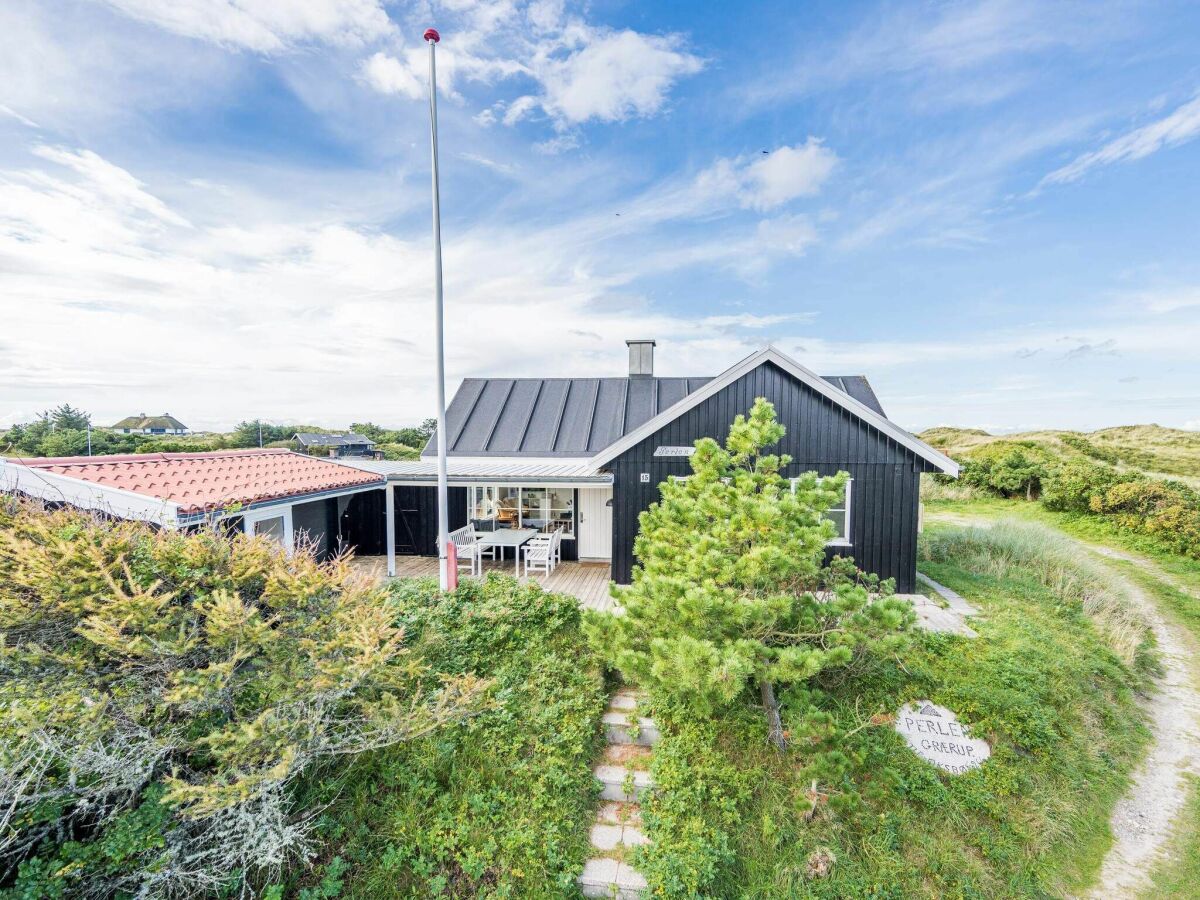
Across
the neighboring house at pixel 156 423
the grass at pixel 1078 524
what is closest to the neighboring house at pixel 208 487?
Answer: the grass at pixel 1078 524

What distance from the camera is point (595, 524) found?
469 inches

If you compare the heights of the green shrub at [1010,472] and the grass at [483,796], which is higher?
the green shrub at [1010,472]

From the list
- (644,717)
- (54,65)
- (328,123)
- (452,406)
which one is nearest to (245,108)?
(328,123)

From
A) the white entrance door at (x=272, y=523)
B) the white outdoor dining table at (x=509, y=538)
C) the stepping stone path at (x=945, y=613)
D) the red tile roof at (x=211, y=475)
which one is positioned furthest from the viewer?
the white outdoor dining table at (x=509, y=538)

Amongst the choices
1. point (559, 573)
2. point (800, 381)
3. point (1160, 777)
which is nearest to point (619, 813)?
point (559, 573)

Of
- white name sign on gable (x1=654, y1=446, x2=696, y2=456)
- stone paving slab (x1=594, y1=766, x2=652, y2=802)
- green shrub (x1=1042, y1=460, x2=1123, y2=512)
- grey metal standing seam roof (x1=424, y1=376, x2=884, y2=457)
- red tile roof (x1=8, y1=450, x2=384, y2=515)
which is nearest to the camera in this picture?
stone paving slab (x1=594, y1=766, x2=652, y2=802)

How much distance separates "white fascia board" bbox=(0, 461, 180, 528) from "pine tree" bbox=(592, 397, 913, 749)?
583 centimetres

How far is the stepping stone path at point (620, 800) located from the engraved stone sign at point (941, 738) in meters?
3.21

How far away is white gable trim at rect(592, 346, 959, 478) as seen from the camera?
908cm

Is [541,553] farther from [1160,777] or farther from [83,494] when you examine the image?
[1160,777]

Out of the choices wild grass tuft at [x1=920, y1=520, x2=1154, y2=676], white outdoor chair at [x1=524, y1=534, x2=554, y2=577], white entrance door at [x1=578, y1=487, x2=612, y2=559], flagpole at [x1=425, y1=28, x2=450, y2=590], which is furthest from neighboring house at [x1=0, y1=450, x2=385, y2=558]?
wild grass tuft at [x1=920, y1=520, x2=1154, y2=676]

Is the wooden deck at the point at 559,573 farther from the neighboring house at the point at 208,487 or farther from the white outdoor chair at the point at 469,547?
the neighboring house at the point at 208,487

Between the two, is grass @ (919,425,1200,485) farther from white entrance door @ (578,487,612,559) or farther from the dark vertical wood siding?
white entrance door @ (578,487,612,559)

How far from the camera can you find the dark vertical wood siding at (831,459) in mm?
9375
